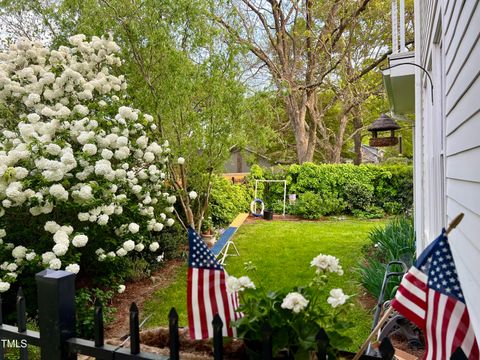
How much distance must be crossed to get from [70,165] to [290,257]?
4.45m

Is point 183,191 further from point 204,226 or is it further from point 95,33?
point 95,33

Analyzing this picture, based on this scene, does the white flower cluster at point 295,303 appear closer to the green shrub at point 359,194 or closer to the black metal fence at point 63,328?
the black metal fence at point 63,328

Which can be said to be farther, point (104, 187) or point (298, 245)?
point (298, 245)

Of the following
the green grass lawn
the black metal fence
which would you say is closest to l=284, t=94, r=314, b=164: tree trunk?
the green grass lawn

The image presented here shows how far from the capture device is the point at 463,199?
1.65 meters

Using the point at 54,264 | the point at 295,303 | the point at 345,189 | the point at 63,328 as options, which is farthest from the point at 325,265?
the point at 345,189

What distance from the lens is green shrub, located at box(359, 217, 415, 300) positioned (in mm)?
4320

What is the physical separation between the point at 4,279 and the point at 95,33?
161 inches

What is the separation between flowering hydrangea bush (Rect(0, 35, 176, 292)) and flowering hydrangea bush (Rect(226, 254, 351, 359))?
2.70 meters

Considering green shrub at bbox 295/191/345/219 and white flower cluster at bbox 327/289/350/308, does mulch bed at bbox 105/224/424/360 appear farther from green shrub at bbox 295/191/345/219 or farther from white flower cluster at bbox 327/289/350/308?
green shrub at bbox 295/191/345/219

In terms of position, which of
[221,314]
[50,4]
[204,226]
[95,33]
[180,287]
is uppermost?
[50,4]

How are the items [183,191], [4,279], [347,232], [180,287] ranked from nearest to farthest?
[4,279]
[180,287]
[183,191]
[347,232]

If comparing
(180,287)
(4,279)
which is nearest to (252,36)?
(180,287)

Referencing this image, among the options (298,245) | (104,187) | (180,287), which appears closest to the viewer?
(104,187)
